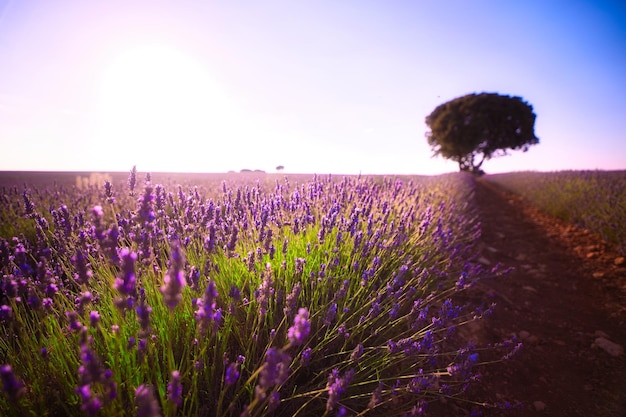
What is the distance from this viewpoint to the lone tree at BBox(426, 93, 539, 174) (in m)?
24.0

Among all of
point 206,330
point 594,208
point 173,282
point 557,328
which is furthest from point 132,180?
point 594,208

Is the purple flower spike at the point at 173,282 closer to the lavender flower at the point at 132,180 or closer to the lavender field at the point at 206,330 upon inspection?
the lavender field at the point at 206,330

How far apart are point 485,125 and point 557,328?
2514cm

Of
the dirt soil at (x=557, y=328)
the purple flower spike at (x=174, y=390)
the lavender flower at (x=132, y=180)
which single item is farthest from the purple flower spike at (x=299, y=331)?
the dirt soil at (x=557, y=328)

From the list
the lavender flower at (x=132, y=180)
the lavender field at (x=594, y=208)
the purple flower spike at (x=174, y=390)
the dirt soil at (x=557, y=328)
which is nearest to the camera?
the purple flower spike at (x=174, y=390)

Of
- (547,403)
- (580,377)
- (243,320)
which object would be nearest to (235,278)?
(243,320)

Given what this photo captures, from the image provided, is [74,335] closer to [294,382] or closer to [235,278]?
[235,278]

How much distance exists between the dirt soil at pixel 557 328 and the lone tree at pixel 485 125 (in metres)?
21.4

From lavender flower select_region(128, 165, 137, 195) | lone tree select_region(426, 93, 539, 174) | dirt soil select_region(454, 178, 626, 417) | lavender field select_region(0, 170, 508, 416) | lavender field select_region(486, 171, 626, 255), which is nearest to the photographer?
lavender field select_region(0, 170, 508, 416)

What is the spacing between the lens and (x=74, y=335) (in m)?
1.36

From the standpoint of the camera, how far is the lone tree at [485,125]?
78.6 feet

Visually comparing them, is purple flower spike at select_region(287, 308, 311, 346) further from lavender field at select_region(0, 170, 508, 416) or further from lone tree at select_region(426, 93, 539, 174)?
lone tree at select_region(426, 93, 539, 174)

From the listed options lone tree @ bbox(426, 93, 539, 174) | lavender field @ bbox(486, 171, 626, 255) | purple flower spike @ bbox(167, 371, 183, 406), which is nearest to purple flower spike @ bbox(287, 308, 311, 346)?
purple flower spike @ bbox(167, 371, 183, 406)

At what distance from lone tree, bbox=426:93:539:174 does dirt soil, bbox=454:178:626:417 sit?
21.4m
